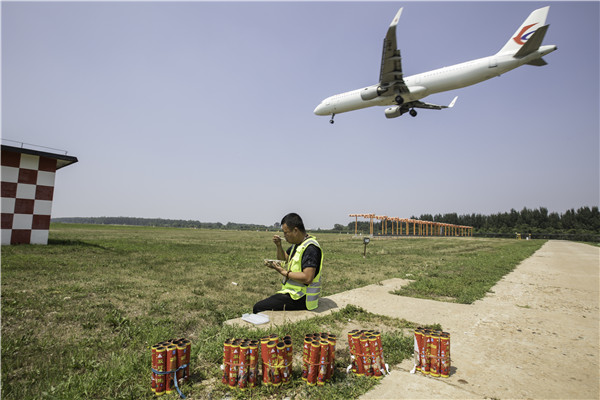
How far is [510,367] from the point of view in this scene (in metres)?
3.23

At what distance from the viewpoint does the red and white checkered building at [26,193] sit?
11.6 m

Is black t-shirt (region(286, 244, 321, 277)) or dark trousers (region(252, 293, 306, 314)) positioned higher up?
black t-shirt (region(286, 244, 321, 277))

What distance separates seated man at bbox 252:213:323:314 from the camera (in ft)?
14.0

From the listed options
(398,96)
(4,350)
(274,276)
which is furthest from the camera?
(398,96)

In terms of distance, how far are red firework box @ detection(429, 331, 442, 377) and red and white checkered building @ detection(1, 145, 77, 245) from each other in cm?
1503

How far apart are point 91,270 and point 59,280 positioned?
150cm

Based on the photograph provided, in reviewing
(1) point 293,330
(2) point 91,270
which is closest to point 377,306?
(1) point 293,330

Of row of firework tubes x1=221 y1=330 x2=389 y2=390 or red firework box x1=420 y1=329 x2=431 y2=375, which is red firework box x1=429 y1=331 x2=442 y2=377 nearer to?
red firework box x1=420 y1=329 x2=431 y2=375

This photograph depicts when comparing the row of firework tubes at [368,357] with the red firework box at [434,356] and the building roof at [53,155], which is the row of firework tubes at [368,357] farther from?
the building roof at [53,155]

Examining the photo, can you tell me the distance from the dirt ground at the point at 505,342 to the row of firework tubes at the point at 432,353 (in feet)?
0.32

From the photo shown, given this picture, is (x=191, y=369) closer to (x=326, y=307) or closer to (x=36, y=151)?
(x=326, y=307)

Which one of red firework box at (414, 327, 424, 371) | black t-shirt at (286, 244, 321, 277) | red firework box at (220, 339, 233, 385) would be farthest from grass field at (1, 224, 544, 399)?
black t-shirt at (286, 244, 321, 277)

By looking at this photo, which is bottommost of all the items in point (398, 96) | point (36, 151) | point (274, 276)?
point (274, 276)

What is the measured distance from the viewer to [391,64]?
1686 cm
